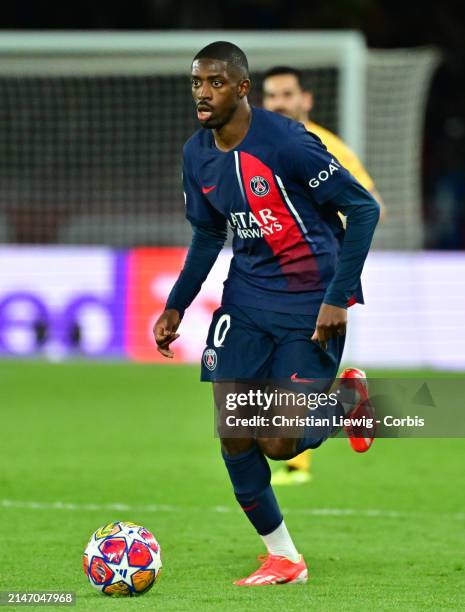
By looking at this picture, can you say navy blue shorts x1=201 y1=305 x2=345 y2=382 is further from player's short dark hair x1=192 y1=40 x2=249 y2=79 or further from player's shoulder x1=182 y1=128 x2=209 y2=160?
player's short dark hair x1=192 y1=40 x2=249 y2=79

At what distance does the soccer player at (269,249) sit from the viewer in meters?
5.87

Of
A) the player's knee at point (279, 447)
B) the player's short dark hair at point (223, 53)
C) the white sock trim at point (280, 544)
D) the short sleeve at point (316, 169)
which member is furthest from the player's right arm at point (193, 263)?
the white sock trim at point (280, 544)

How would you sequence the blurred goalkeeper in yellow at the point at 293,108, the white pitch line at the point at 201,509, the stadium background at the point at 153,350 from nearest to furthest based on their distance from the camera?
1. the stadium background at the point at 153,350
2. the white pitch line at the point at 201,509
3. the blurred goalkeeper in yellow at the point at 293,108

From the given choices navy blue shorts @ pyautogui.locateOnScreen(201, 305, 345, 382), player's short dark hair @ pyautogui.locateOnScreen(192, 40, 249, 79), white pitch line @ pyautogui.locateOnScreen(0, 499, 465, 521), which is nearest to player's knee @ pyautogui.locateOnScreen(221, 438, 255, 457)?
navy blue shorts @ pyautogui.locateOnScreen(201, 305, 345, 382)

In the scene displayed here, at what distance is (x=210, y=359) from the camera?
6047 millimetres

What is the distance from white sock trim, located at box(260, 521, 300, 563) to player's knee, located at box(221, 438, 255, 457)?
0.39 metres

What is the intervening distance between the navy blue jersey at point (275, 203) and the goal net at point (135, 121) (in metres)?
8.82

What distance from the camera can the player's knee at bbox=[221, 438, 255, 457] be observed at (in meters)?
5.94

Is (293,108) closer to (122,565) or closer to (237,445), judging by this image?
(237,445)

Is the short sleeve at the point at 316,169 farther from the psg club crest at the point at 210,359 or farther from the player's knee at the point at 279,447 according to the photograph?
the player's knee at the point at 279,447

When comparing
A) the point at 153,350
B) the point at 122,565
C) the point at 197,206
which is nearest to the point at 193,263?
the point at 197,206

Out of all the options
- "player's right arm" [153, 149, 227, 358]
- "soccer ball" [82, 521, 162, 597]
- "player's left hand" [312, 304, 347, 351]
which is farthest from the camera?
"player's right arm" [153, 149, 227, 358]

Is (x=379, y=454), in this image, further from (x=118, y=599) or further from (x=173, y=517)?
(x=118, y=599)

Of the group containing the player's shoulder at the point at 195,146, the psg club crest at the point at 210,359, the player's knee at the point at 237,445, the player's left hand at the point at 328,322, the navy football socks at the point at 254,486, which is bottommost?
the navy football socks at the point at 254,486
